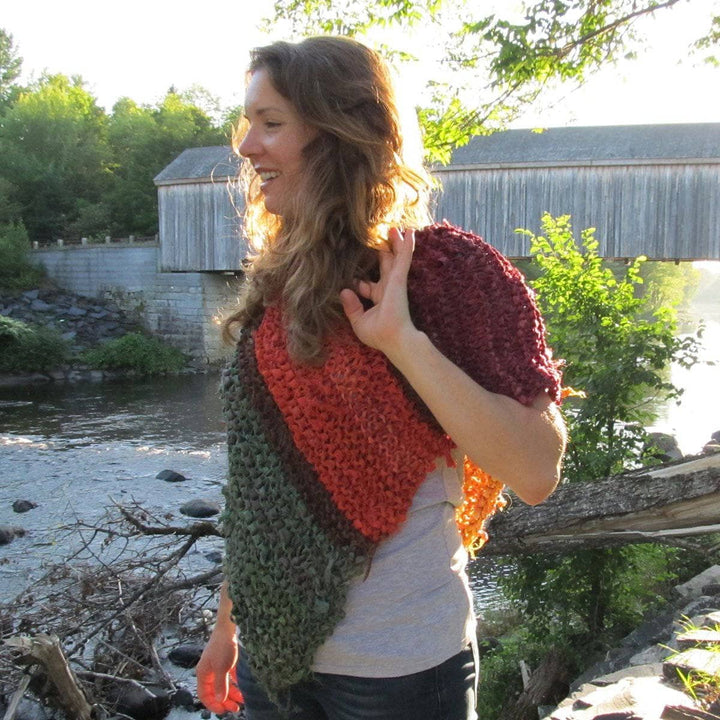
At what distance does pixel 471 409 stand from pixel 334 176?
0.46m

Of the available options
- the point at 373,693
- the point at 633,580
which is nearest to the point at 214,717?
the point at 633,580

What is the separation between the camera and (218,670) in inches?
61.6

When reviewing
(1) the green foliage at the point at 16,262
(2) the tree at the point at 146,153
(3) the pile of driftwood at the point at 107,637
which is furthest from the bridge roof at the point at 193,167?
(3) the pile of driftwood at the point at 107,637

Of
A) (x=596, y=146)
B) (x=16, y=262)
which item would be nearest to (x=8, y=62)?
(x=16, y=262)

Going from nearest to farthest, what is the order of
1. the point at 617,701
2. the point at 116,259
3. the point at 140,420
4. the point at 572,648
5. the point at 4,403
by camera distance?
the point at 617,701
the point at 572,648
the point at 140,420
the point at 4,403
the point at 116,259

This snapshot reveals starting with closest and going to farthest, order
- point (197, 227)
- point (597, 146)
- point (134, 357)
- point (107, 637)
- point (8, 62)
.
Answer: point (107, 637) < point (597, 146) < point (134, 357) < point (197, 227) < point (8, 62)

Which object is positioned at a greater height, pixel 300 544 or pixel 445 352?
pixel 445 352

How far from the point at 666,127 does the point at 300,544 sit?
20710 millimetres

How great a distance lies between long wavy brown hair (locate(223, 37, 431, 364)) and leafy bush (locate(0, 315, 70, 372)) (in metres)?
22.7

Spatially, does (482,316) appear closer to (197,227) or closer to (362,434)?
(362,434)

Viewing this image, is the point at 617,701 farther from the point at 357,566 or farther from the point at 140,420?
the point at 140,420

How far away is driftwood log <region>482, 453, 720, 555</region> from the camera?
3.93 meters

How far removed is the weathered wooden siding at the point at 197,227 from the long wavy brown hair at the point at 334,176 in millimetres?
22845

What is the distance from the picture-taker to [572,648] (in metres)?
4.89
